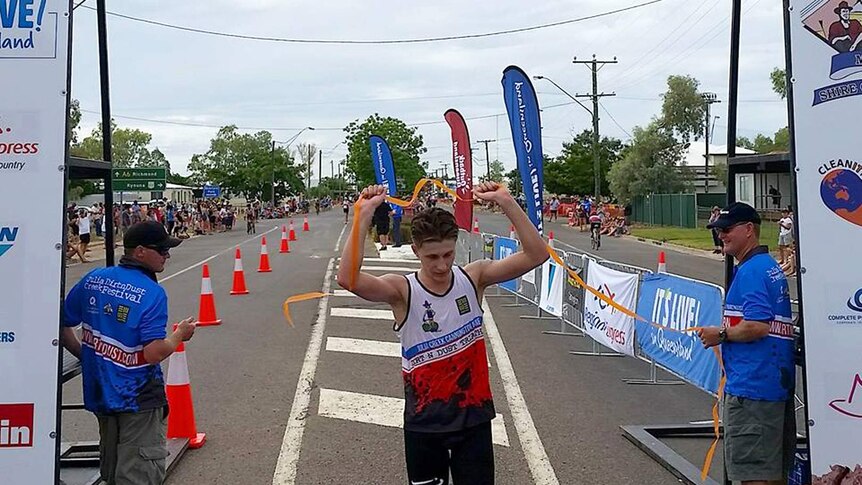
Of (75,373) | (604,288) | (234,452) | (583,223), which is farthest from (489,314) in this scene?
(583,223)

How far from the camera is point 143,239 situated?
479 cm

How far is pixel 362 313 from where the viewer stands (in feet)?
49.0

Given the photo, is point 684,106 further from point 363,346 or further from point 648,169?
point 363,346

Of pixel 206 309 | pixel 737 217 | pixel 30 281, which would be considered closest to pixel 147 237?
pixel 30 281

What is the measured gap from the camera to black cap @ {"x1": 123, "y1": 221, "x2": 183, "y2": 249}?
15.7 feet

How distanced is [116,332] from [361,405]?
4284mm

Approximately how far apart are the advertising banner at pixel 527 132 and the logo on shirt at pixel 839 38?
8.36m

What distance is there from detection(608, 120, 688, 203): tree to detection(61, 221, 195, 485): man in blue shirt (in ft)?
206

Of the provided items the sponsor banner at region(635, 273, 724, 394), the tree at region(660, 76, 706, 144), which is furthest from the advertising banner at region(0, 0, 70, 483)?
the tree at region(660, 76, 706, 144)

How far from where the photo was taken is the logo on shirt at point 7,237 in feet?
12.7

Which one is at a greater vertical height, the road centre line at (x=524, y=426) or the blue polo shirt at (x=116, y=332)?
the blue polo shirt at (x=116, y=332)

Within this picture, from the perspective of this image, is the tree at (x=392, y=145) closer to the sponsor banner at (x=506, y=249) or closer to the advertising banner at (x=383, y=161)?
the advertising banner at (x=383, y=161)

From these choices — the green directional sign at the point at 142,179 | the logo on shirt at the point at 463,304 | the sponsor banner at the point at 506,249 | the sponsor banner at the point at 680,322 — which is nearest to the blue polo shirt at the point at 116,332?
the logo on shirt at the point at 463,304

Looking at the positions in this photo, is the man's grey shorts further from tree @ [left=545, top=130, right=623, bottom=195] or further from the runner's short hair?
tree @ [left=545, top=130, right=623, bottom=195]
